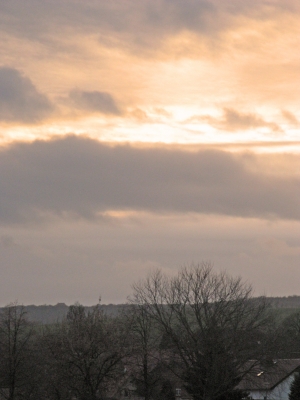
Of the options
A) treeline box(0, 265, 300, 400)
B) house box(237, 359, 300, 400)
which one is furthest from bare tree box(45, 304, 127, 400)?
house box(237, 359, 300, 400)

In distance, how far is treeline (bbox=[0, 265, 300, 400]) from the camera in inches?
2265

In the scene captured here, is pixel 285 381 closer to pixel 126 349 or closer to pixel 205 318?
pixel 205 318

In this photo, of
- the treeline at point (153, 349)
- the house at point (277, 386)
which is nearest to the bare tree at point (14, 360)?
the treeline at point (153, 349)

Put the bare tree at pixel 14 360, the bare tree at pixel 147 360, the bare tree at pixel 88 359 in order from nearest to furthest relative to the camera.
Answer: the bare tree at pixel 88 359, the bare tree at pixel 14 360, the bare tree at pixel 147 360

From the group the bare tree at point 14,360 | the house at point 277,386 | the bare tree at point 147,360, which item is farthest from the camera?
the house at point 277,386

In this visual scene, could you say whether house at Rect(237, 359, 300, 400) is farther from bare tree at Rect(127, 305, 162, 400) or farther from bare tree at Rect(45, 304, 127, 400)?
bare tree at Rect(45, 304, 127, 400)

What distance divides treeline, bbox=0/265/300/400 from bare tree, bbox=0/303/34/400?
4.0 inches

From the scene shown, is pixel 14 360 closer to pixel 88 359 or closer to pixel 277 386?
pixel 88 359

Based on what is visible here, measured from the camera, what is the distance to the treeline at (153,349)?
5753cm

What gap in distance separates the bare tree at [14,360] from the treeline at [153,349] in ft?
0.34

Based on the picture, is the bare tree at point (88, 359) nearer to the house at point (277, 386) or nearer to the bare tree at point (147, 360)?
the bare tree at point (147, 360)

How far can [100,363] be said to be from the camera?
56438 millimetres

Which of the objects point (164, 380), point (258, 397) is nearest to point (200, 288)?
point (164, 380)

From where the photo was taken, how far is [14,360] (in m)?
69.5
